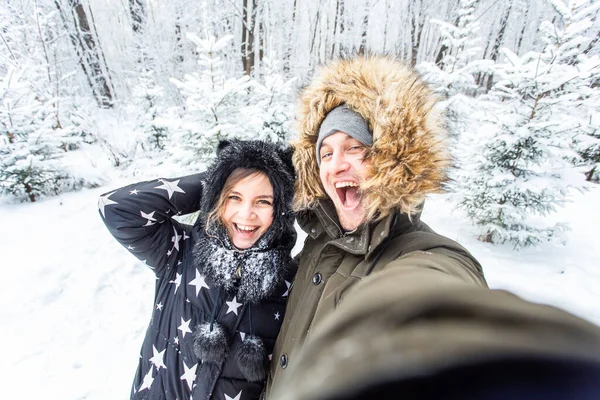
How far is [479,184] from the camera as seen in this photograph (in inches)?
166

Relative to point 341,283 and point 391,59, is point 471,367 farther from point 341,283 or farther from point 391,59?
point 391,59

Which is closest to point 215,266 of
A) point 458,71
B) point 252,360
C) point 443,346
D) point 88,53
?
point 252,360

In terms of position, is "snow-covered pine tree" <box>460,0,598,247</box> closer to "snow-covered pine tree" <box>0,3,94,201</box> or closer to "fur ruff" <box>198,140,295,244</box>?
"fur ruff" <box>198,140,295,244</box>

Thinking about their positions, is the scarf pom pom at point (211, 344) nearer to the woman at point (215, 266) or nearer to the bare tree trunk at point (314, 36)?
the woman at point (215, 266)

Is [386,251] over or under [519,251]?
over

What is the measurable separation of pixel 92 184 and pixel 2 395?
186 inches

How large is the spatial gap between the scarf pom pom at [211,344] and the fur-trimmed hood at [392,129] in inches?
31.4

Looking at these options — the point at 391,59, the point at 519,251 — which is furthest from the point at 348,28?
the point at 391,59

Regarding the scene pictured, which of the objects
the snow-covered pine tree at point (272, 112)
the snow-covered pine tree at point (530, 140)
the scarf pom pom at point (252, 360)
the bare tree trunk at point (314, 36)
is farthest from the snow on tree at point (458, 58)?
the bare tree trunk at point (314, 36)

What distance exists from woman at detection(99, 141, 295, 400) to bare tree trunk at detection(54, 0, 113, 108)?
12950 millimetres

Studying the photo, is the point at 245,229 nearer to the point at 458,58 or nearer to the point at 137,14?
the point at 458,58

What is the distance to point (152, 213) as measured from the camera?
147cm

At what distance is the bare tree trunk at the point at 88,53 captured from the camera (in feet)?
34.3

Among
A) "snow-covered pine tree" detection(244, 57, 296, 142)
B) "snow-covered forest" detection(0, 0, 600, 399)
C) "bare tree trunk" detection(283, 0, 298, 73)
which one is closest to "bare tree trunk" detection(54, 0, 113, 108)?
"snow-covered forest" detection(0, 0, 600, 399)
